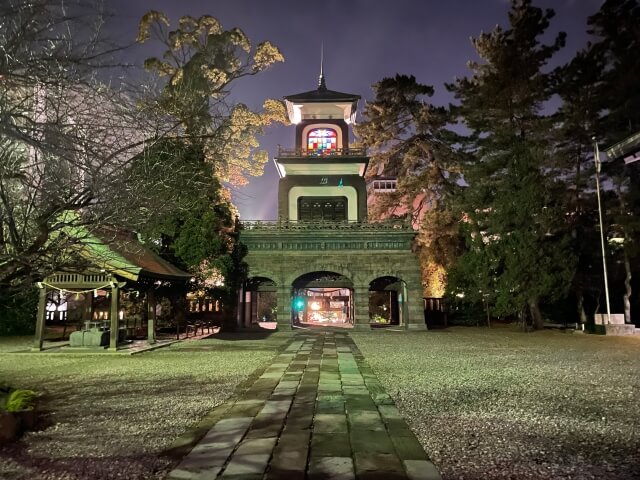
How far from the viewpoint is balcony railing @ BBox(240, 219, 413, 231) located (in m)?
24.1

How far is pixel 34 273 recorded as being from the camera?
564 centimetres

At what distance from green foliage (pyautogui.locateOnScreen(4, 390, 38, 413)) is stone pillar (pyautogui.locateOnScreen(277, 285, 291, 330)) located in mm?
17656

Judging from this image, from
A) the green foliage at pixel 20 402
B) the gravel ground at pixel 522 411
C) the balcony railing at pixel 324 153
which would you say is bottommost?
the gravel ground at pixel 522 411

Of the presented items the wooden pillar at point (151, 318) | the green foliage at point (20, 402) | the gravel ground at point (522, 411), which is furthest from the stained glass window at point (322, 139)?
the green foliage at point (20, 402)

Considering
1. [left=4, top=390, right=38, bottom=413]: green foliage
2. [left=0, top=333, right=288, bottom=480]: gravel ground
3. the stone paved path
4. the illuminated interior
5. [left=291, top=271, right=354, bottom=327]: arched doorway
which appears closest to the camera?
the stone paved path

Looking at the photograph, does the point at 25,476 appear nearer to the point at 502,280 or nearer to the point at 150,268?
the point at 150,268

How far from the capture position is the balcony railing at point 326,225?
24.1 meters

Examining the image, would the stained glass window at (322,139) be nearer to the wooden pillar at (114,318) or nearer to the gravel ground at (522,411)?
the wooden pillar at (114,318)

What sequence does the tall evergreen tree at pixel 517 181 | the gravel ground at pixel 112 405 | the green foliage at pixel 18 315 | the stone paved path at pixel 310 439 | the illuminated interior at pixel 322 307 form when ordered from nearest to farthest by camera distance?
the stone paved path at pixel 310 439 → the gravel ground at pixel 112 405 → the green foliage at pixel 18 315 → the tall evergreen tree at pixel 517 181 → the illuminated interior at pixel 322 307

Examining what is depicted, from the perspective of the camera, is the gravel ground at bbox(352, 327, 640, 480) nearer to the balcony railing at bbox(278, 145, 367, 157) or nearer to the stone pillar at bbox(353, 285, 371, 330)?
the stone pillar at bbox(353, 285, 371, 330)

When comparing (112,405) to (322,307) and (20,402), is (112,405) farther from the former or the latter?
(322,307)

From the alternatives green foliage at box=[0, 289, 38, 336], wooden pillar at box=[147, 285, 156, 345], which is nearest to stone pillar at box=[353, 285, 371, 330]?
wooden pillar at box=[147, 285, 156, 345]

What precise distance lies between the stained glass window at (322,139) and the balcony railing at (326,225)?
683cm

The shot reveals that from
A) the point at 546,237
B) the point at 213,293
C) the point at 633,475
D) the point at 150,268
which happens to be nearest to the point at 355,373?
the point at 633,475
